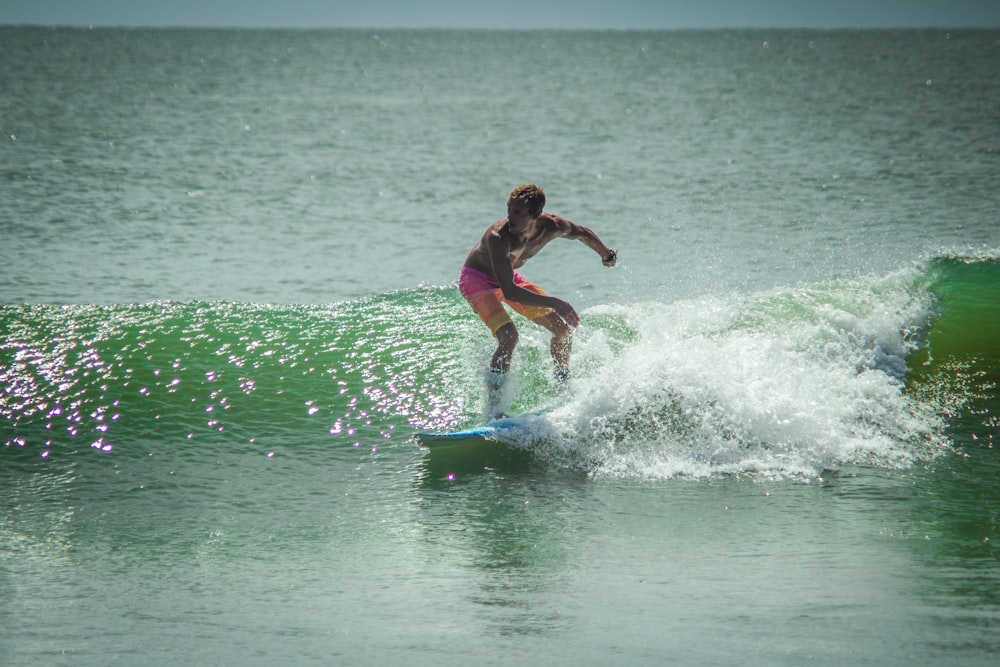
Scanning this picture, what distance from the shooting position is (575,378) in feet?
22.5

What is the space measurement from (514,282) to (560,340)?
571 millimetres

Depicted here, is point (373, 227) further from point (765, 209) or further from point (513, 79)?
point (513, 79)

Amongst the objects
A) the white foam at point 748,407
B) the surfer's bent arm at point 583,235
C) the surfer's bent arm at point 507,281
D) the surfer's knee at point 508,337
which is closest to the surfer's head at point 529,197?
the surfer's bent arm at point 507,281

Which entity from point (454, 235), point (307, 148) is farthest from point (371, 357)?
point (307, 148)

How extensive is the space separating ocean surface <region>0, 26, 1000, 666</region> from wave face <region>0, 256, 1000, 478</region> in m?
0.03

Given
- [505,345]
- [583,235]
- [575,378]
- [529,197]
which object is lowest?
[575,378]

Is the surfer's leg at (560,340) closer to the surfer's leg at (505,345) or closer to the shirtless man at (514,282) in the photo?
the shirtless man at (514,282)

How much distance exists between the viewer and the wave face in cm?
586

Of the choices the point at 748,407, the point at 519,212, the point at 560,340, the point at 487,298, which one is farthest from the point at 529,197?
the point at 748,407

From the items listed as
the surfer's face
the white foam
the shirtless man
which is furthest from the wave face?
the surfer's face

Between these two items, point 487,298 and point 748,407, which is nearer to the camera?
point 748,407

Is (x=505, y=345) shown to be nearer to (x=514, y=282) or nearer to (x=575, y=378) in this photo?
(x=514, y=282)

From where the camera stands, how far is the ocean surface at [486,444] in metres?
3.94

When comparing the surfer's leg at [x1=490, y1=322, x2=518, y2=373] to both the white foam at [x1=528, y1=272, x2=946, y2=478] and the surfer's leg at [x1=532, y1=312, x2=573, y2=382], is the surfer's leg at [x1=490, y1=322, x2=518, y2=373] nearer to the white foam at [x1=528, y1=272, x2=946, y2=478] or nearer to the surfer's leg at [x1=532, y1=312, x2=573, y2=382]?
the surfer's leg at [x1=532, y1=312, x2=573, y2=382]
